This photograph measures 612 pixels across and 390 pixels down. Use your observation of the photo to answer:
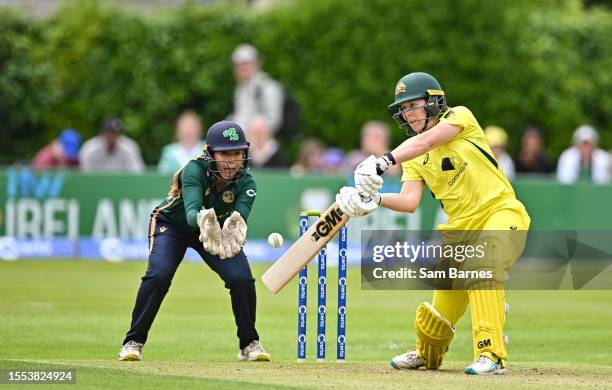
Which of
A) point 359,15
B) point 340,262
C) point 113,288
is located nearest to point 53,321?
point 113,288

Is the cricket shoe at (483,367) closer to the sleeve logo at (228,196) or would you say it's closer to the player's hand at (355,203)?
the player's hand at (355,203)

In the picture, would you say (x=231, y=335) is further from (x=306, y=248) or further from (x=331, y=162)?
(x=331, y=162)

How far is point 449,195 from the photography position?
892 centimetres

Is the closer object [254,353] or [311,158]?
[254,353]

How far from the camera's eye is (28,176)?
18.3 metres

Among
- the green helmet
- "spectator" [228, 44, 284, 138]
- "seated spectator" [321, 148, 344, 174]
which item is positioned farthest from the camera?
"seated spectator" [321, 148, 344, 174]

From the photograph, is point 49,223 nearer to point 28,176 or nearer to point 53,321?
point 28,176

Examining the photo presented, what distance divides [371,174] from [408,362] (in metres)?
1.36

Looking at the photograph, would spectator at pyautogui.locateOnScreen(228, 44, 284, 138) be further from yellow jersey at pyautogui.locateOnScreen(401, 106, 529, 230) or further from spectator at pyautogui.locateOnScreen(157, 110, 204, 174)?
yellow jersey at pyautogui.locateOnScreen(401, 106, 529, 230)

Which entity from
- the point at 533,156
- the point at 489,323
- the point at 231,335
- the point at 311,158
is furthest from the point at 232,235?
the point at 311,158

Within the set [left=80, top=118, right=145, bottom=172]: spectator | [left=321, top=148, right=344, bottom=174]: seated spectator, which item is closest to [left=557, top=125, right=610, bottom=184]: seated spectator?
[left=321, top=148, right=344, bottom=174]: seated spectator

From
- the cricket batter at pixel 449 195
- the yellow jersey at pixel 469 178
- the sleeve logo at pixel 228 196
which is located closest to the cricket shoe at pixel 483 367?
the cricket batter at pixel 449 195

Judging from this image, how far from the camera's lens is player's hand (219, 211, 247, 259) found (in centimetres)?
909

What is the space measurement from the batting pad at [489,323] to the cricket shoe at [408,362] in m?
0.69
